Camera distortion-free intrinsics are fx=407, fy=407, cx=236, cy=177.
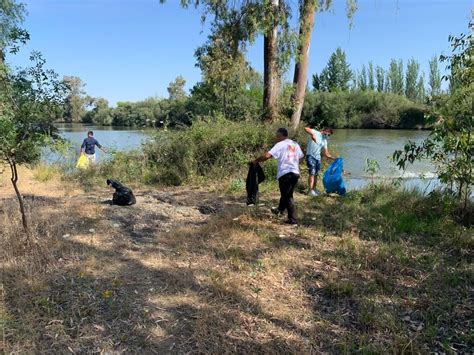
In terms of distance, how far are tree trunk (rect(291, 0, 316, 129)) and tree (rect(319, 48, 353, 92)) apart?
7468cm

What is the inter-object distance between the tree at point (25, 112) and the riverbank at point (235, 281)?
3.94 feet

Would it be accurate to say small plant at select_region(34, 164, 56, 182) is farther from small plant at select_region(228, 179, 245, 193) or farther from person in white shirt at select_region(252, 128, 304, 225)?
person in white shirt at select_region(252, 128, 304, 225)

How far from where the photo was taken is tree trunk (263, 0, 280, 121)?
12.2 m

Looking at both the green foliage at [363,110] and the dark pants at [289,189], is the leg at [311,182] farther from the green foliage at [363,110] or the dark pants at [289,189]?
the green foliage at [363,110]

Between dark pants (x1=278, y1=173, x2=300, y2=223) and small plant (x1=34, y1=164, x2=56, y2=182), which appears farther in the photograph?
small plant (x1=34, y1=164, x2=56, y2=182)

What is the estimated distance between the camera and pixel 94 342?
138 inches

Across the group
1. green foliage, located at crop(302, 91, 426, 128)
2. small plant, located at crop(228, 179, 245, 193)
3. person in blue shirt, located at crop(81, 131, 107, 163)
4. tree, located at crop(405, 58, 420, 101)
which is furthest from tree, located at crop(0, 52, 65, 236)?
tree, located at crop(405, 58, 420, 101)

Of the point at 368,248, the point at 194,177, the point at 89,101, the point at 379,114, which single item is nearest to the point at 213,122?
the point at 194,177

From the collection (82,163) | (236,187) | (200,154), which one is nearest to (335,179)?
(236,187)

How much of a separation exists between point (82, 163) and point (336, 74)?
7930 cm

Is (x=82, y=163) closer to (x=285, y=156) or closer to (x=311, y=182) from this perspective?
(x=311, y=182)

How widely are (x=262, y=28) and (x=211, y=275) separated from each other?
330 inches

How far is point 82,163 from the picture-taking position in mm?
13414

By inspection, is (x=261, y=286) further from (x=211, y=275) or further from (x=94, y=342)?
(x=94, y=342)
